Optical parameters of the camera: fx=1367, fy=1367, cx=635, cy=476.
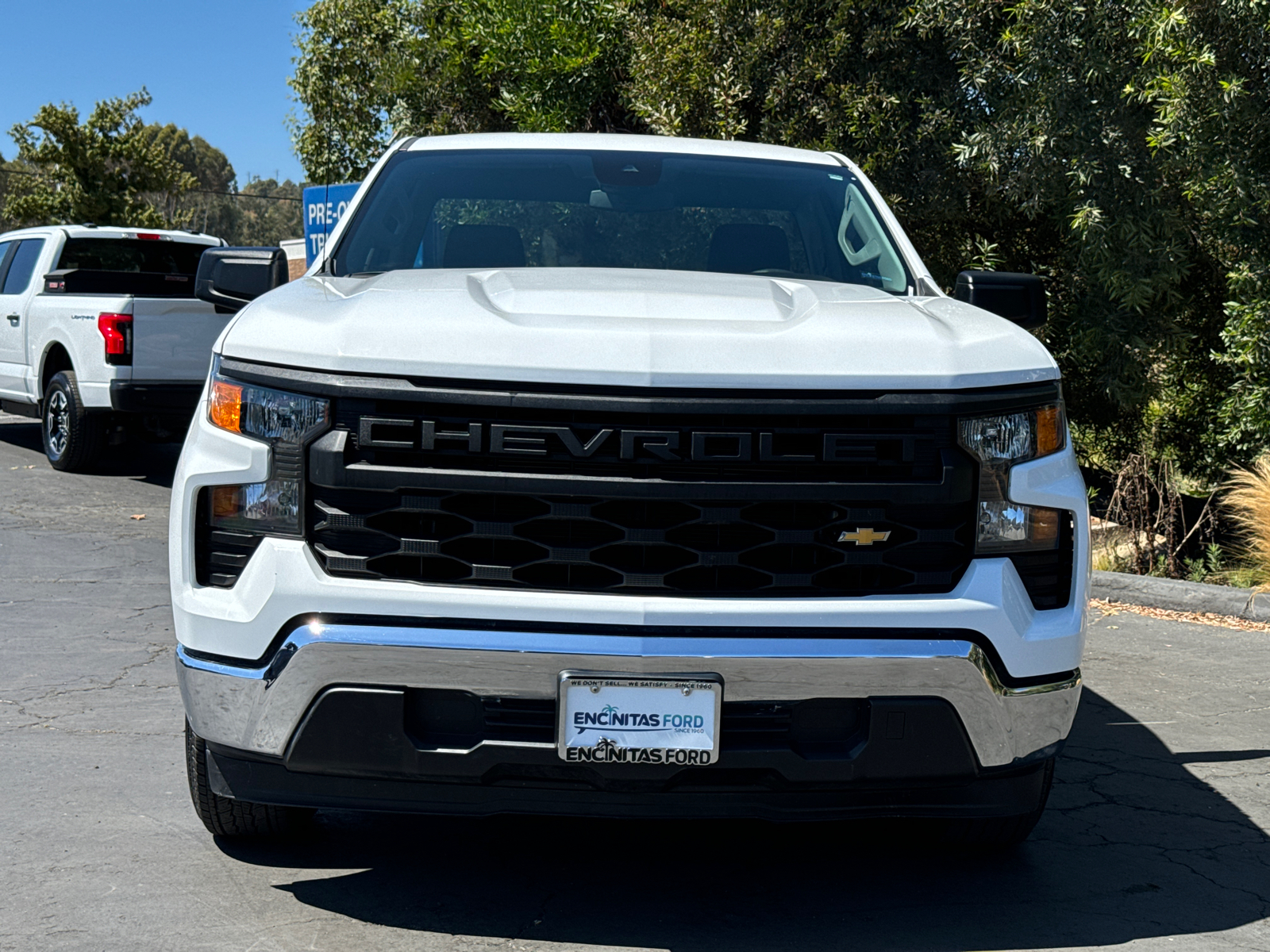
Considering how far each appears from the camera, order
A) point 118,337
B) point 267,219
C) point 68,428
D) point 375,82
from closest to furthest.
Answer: point 118,337 → point 68,428 → point 375,82 → point 267,219

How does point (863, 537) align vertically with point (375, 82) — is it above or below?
below

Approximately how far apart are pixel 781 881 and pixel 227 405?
182cm

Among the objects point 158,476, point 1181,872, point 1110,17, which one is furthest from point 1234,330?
point 158,476

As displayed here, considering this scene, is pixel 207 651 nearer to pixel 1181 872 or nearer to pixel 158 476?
pixel 1181 872

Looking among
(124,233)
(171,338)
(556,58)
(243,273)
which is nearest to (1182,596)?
(243,273)

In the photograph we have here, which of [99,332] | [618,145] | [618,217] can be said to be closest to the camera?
[618,217]

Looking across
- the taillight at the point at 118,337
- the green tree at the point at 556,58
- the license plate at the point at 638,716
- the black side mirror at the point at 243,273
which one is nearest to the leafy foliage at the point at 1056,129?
the green tree at the point at 556,58

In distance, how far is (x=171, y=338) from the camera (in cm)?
1042

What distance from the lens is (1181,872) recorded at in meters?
3.71

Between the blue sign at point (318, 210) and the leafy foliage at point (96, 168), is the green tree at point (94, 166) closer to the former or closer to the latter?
the leafy foliage at point (96, 168)

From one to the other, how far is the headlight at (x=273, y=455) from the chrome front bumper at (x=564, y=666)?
0.27 metres

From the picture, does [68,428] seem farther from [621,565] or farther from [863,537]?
[863,537]

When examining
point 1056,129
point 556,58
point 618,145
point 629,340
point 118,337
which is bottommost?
point 118,337

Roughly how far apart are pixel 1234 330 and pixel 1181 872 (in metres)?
5.17
